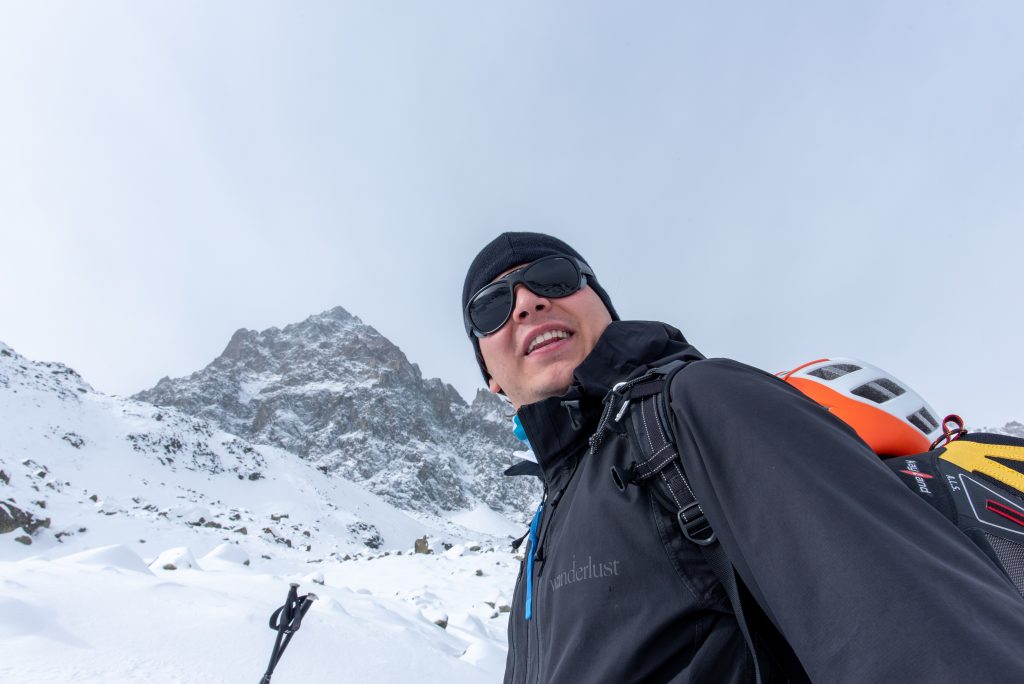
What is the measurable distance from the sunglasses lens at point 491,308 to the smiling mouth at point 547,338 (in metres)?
0.20

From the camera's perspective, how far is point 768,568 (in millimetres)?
729

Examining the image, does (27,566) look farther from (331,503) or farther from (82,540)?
(331,503)

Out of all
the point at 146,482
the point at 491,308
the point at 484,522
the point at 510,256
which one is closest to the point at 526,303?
the point at 491,308

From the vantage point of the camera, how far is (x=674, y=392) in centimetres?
99

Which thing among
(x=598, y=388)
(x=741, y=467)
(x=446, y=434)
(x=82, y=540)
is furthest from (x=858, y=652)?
(x=446, y=434)

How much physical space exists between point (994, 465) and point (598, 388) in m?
0.89

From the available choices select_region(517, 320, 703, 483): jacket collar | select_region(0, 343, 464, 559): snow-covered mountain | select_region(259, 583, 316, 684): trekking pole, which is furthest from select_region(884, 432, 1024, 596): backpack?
select_region(0, 343, 464, 559): snow-covered mountain

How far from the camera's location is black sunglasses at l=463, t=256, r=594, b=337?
1.96 metres

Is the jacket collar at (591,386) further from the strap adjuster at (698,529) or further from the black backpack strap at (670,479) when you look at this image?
the strap adjuster at (698,529)

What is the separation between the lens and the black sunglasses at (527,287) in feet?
6.43

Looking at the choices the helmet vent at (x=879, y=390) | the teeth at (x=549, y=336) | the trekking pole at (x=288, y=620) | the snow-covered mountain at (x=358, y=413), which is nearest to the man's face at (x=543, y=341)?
the teeth at (x=549, y=336)

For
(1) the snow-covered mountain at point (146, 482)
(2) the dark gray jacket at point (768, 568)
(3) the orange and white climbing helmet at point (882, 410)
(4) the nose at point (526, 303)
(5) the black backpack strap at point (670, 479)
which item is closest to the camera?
(2) the dark gray jacket at point (768, 568)

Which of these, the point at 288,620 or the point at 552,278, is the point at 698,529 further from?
the point at 288,620

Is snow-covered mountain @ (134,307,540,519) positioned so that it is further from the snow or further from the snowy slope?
the snowy slope
